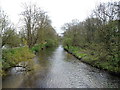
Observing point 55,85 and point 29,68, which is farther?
point 29,68

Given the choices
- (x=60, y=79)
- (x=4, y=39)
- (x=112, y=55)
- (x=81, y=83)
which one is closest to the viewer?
(x=81, y=83)

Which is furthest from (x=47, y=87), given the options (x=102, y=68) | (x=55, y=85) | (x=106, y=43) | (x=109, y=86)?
(x=106, y=43)

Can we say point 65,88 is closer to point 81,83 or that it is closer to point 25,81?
point 81,83

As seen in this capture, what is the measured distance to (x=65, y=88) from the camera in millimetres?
9320

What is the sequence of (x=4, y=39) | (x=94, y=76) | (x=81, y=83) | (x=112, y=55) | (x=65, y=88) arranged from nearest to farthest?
(x=65, y=88) < (x=81, y=83) < (x=94, y=76) < (x=112, y=55) < (x=4, y=39)

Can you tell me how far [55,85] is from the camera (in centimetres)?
979

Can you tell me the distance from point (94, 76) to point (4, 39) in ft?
32.6

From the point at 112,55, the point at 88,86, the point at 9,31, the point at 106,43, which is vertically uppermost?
the point at 9,31

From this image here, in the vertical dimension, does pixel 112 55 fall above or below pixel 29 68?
above

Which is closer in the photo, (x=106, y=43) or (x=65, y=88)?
(x=65, y=88)

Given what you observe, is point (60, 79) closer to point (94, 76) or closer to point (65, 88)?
point (65, 88)

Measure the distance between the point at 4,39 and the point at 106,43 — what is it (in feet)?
35.4

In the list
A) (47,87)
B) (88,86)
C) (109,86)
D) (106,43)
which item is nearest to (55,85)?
(47,87)

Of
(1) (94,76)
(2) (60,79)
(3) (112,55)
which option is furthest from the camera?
Result: (3) (112,55)
